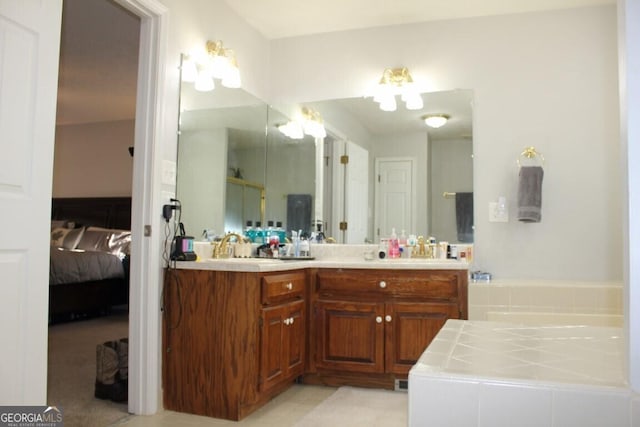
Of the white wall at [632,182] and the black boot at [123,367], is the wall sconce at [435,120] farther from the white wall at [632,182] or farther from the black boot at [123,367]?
the white wall at [632,182]

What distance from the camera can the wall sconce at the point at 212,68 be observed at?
295 cm

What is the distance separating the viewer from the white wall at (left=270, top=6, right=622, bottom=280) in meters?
3.23

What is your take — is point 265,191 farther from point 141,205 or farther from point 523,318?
point 523,318

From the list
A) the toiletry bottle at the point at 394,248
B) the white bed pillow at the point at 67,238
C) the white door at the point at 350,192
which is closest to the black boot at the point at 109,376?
the white door at the point at 350,192

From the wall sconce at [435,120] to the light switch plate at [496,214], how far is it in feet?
2.13

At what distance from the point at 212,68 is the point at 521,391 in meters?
2.78

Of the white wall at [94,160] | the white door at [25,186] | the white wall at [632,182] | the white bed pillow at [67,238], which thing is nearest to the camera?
the white wall at [632,182]

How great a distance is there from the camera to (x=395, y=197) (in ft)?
11.9

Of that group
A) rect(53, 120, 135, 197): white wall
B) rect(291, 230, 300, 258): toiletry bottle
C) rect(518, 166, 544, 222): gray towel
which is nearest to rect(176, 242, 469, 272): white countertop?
rect(291, 230, 300, 258): toiletry bottle

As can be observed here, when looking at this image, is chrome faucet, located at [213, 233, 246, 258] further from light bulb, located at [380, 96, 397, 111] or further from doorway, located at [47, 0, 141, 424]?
light bulb, located at [380, 96, 397, 111]

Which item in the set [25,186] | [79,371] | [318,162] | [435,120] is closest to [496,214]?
[435,120]

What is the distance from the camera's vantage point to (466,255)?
340 centimetres

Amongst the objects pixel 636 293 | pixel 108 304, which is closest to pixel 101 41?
pixel 108 304

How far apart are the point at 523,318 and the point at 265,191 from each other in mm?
1907
